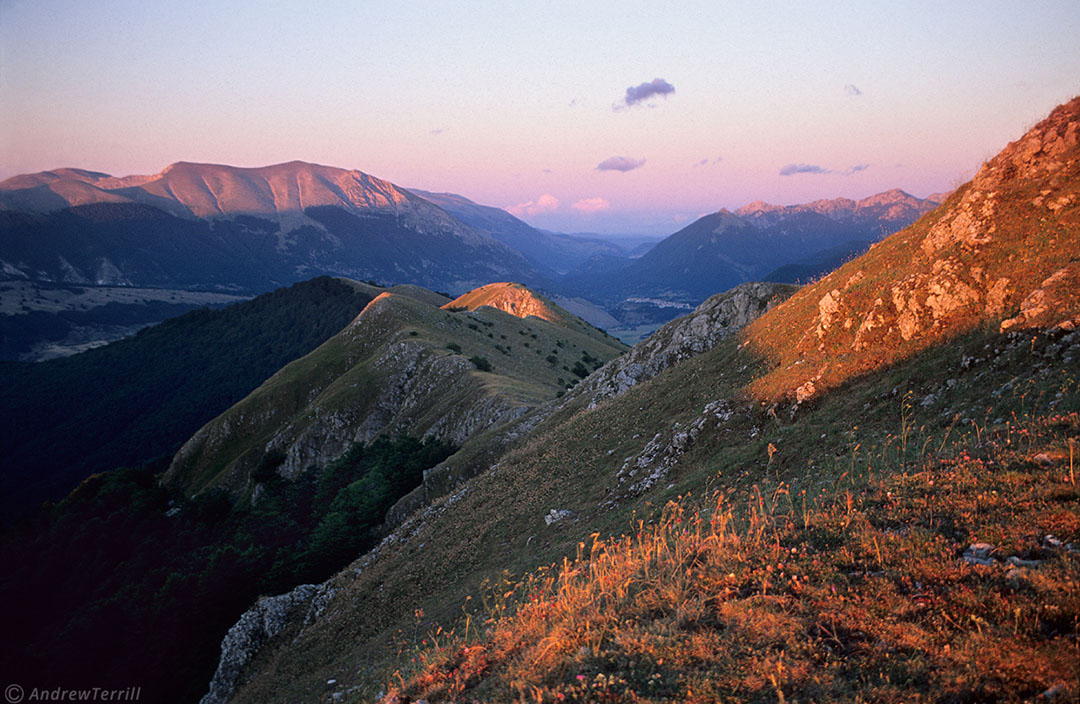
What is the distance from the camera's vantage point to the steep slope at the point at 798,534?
5.97m

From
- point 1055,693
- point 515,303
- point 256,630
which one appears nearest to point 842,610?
point 1055,693

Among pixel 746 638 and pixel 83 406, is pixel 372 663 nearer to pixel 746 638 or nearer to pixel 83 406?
pixel 746 638

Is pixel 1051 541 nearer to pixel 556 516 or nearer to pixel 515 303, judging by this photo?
pixel 556 516

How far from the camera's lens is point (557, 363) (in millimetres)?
89000

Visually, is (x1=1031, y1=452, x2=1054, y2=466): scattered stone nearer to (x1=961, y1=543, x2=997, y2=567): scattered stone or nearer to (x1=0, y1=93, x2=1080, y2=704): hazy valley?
(x1=0, y1=93, x2=1080, y2=704): hazy valley

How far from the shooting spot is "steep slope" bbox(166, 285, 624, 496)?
192 feet

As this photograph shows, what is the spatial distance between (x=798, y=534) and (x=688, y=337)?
102ft

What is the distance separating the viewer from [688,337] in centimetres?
3856

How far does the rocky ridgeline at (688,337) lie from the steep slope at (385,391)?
10533 mm

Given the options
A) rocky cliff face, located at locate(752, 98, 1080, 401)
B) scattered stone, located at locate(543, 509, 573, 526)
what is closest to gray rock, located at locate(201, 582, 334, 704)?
scattered stone, located at locate(543, 509, 573, 526)

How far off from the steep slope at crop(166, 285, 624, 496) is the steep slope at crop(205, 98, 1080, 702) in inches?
995

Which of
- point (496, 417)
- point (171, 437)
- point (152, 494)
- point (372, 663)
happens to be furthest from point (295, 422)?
point (171, 437)

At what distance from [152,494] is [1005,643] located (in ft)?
322

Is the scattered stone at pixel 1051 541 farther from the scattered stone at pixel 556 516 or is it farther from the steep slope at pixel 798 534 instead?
the scattered stone at pixel 556 516
